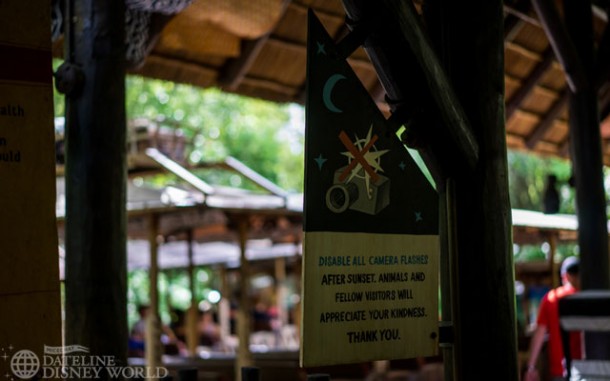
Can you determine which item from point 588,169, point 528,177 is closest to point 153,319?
point 588,169

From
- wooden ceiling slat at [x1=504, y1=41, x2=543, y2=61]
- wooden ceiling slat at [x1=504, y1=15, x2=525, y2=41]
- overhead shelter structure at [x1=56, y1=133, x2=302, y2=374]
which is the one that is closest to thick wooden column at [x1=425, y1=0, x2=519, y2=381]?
overhead shelter structure at [x1=56, y1=133, x2=302, y2=374]

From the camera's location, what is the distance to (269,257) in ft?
56.7

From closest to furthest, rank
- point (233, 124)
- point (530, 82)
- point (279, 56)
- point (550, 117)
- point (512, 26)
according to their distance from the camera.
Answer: point (279, 56) < point (512, 26) < point (530, 82) < point (550, 117) < point (233, 124)

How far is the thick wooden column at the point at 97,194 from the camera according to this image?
4.18 m

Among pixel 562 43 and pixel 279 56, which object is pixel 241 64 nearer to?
pixel 279 56

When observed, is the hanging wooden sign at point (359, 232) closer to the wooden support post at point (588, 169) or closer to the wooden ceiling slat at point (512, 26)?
the wooden support post at point (588, 169)

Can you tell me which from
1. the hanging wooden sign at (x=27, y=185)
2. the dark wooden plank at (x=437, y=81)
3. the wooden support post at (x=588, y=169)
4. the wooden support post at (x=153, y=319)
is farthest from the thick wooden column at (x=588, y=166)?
the hanging wooden sign at (x=27, y=185)

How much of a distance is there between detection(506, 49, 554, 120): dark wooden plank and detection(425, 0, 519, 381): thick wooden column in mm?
5721

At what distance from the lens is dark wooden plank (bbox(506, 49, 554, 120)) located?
9500mm

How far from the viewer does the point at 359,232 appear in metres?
3.57

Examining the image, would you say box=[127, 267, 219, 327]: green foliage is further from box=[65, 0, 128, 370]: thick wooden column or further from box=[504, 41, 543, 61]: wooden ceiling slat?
box=[65, 0, 128, 370]: thick wooden column

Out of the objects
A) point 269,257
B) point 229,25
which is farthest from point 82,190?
point 269,257

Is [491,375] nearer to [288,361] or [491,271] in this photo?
[491,271]

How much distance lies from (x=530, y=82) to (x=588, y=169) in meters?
2.15
